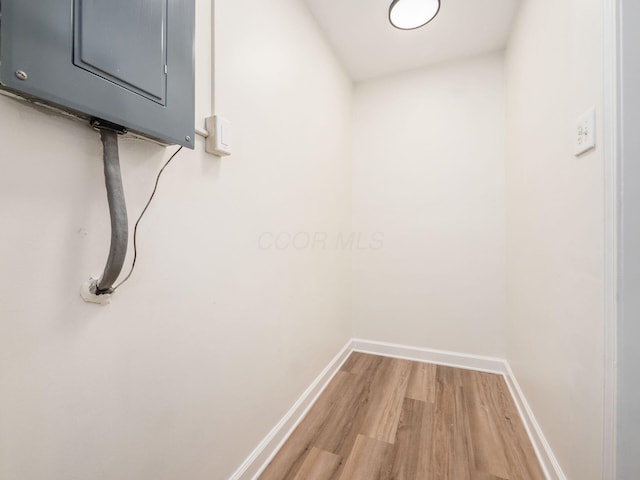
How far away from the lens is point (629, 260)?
28.7 inches

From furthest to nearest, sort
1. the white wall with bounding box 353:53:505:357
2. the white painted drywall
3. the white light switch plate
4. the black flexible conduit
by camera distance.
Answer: the white wall with bounding box 353:53:505:357, the white light switch plate, the white painted drywall, the black flexible conduit

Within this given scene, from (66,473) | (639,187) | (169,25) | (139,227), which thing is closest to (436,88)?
(639,187)

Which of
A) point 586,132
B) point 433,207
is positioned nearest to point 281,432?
point 586,132

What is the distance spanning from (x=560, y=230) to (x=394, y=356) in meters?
1.61

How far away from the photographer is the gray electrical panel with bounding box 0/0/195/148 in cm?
45

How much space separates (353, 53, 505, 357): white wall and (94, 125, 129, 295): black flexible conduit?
77.8 inches

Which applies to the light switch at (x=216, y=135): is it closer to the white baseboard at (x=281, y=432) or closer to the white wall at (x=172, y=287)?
the white wall at (x=172, y=287)

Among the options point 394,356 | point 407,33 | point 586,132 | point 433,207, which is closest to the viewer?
point 586,132

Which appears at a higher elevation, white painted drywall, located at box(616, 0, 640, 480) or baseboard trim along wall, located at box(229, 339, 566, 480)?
white painted drywall, located at box(616, 0, 640, 480)

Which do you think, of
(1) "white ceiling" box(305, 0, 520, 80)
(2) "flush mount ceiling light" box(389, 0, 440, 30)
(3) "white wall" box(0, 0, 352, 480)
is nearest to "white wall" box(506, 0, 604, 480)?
(1) "white ceiling" box(305, 0, 520, 80)

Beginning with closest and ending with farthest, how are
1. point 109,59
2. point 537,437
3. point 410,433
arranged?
point 109,59 → point 537,437 → point 410,433

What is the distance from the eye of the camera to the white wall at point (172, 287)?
540mm

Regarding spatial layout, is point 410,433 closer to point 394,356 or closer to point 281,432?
point 281,432

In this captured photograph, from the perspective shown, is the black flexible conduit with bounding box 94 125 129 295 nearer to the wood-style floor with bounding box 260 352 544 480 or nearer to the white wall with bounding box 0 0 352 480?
the white wall with bounding box 0 0 352 480
